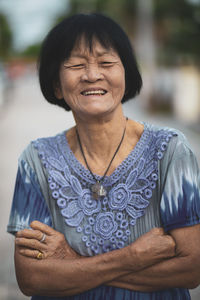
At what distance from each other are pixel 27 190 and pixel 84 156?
11.6 inches

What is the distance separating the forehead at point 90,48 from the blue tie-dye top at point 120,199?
389mm

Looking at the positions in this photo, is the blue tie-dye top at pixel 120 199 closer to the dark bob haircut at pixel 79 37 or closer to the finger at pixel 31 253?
the finger at pixel 31 253

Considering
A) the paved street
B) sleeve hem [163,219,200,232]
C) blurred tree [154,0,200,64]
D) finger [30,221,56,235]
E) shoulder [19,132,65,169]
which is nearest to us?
sleeve hem [163,219,200,232]

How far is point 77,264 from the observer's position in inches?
65.2

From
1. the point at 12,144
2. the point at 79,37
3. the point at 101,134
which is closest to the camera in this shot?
the point at 79,37

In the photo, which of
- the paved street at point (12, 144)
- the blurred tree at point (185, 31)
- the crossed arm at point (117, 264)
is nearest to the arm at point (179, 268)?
the crossed arm at point (117, 264)

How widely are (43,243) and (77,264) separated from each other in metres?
0.17

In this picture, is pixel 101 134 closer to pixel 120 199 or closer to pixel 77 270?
pixel 120 199

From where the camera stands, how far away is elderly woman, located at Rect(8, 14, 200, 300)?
163 cm

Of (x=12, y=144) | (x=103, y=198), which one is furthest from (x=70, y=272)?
(x=12, y=144)

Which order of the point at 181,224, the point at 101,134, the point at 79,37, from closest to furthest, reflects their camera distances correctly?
the point at 181,224 → the point at 79,37 → the point at 101,134

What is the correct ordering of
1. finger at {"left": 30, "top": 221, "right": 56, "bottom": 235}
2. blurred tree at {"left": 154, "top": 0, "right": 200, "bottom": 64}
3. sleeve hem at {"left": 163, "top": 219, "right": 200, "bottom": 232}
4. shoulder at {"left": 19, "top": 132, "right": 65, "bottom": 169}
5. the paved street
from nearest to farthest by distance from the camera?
sleeve hem at {"left": 163, "top": 219, "right": 200, "bottom": 232} → finger at {"left": 30, "top": 221, "right": 56, "bottom": 235} → shoulder at {"left": 19, "top": 132, "right": 65, "bottom": 169} → the paved street → blurred tree at {"left": 154, "top": 0, "right": 200, "bottom": 64}

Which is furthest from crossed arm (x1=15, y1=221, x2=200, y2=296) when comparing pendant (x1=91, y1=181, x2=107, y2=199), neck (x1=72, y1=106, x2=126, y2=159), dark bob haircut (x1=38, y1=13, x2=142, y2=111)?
dark bob haircut (x1=38, y1=13, x2=142, y2=111)

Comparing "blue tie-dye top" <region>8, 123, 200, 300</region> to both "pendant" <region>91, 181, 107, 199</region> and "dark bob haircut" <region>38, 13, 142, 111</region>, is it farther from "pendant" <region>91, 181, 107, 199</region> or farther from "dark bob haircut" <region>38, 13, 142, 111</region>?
"dark bob haircut" <region>38, 13, 142, 111</region>
